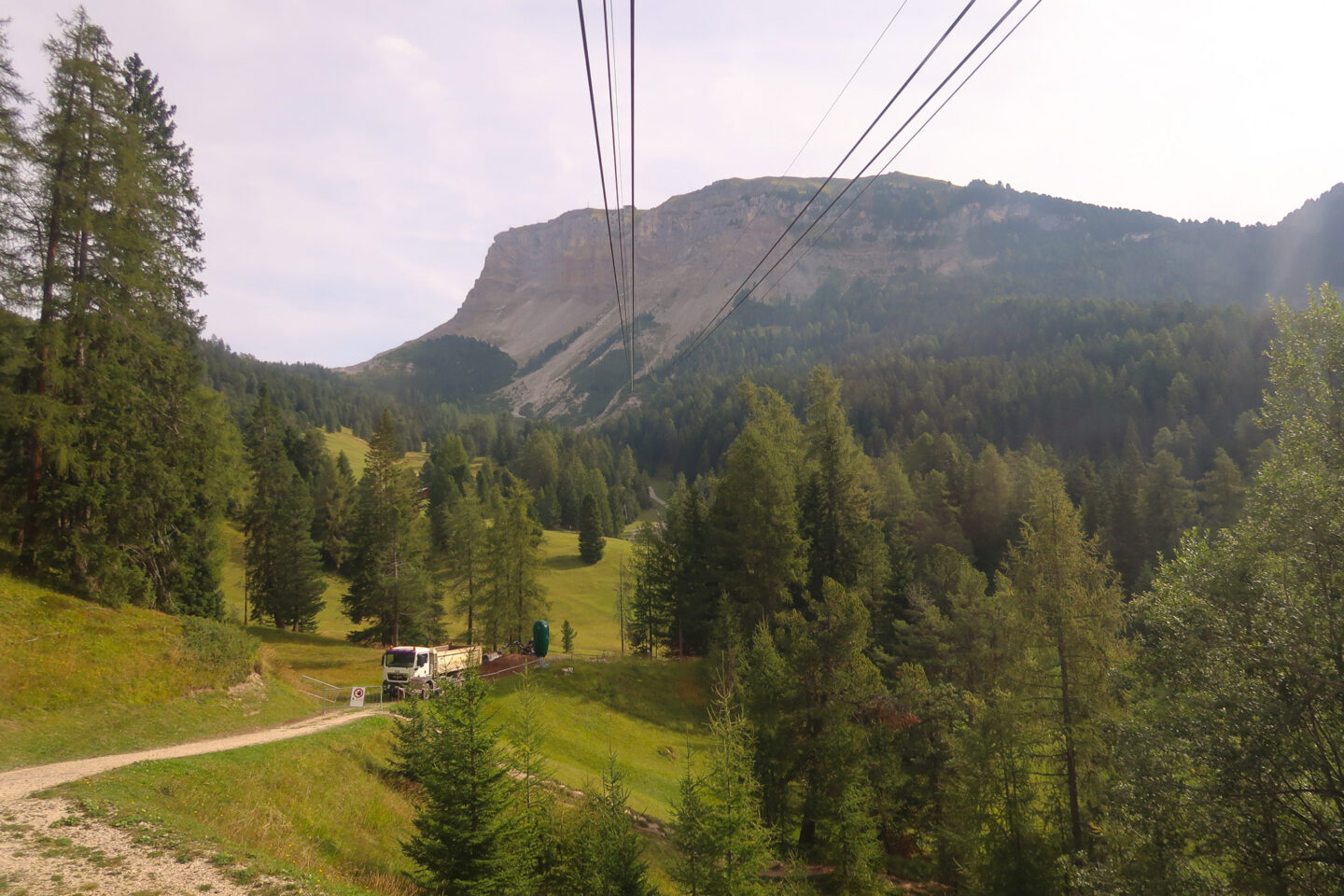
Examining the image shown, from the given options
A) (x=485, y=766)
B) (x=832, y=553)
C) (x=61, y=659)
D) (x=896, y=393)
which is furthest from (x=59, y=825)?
(x=896, y=393)

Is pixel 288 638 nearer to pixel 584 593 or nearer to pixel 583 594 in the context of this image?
pixel 583 594

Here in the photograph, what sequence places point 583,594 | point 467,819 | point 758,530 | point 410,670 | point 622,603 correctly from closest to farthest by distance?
point 467,819
point 410,670
point 758,530
point 622,603
point 583,594

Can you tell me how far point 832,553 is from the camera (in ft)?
138

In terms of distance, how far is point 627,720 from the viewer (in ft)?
116

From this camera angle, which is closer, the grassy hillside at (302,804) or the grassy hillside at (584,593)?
the grassy hillside at (302,804)

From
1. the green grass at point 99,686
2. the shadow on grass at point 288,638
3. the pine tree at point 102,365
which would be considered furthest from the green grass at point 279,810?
the shadow on grass at point 288,638

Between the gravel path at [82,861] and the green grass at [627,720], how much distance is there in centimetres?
1520

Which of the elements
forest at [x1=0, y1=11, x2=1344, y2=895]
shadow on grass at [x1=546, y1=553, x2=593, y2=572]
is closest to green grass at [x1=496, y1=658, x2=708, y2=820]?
forest at [x1=0, y1=11, x2=1344, y2=895]

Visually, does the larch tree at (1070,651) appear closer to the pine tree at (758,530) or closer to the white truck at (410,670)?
the pine tree at (758,530)

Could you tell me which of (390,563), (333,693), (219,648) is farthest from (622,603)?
(219,648)

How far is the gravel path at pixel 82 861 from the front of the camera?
30.8 ft

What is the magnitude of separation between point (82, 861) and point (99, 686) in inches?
473

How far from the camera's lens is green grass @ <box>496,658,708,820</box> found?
28391mm

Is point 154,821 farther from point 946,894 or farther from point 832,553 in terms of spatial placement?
point 832,553
